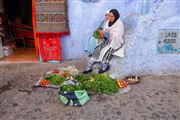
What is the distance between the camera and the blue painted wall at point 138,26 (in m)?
4.05

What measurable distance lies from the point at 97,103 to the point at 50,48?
1.78 meters

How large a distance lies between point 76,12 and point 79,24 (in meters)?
0.24

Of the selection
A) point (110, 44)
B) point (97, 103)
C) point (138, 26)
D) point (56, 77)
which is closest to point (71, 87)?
point (97, 103)

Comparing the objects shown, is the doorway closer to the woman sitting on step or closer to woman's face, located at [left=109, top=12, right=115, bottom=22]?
the woman sitting on step

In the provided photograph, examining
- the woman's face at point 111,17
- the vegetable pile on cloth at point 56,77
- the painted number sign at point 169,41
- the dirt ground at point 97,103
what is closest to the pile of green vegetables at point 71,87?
the dirt ground at point 97,103

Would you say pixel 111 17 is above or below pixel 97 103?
above

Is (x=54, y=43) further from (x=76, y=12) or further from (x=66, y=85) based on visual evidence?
(x=66, y=85)

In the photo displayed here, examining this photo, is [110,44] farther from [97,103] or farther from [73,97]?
[73,97]

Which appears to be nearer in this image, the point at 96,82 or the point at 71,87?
the point at 71,87

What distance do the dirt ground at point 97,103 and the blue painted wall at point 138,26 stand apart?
27 cm

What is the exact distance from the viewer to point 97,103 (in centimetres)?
349

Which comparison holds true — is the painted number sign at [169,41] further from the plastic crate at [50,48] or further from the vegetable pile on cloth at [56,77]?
the plastic crate at [50,48]

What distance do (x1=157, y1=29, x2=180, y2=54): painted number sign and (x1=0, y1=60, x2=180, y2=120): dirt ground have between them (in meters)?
0.51

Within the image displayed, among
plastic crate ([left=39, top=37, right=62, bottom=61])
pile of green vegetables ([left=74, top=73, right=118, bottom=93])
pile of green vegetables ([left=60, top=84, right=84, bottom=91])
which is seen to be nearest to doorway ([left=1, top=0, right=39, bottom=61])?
plastic crate ([left=39, top=37, right=62, bottom=61])
